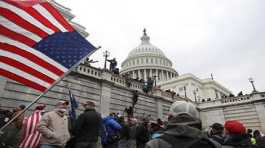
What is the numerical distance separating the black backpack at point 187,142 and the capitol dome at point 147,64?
69569mm

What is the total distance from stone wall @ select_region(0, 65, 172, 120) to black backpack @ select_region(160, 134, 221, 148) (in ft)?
41.5

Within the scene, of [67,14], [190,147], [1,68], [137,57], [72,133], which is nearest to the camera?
[190,147]

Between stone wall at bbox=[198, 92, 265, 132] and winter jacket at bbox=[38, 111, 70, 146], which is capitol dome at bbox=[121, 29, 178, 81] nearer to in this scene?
stone wall at bbox=[198, 92, 265, 132]

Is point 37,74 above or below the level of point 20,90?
below

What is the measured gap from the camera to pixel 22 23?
4539mm

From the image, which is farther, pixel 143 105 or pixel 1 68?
pixel 143 105

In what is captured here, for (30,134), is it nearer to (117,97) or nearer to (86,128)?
(86,128)

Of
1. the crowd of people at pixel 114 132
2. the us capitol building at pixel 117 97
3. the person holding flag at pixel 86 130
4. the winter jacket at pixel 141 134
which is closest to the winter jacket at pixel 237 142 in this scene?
the crowd of people at pixel 114 132

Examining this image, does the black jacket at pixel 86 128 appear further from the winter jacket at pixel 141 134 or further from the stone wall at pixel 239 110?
the stone wall at pixel 239 110

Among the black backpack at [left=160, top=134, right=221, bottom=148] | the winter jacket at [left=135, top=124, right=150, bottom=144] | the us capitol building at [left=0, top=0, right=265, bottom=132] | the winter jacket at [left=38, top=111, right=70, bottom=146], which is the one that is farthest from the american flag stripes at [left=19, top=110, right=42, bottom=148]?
the us capitol building at [left=0, top=0, right=265, bottom=132]

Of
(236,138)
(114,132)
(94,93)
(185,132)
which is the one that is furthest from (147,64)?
(185,132)

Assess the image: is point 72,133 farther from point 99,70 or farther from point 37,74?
point 99,70

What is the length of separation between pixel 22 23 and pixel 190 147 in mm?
3964

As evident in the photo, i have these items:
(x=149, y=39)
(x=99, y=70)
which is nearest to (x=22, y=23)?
(x=99, y=70)
